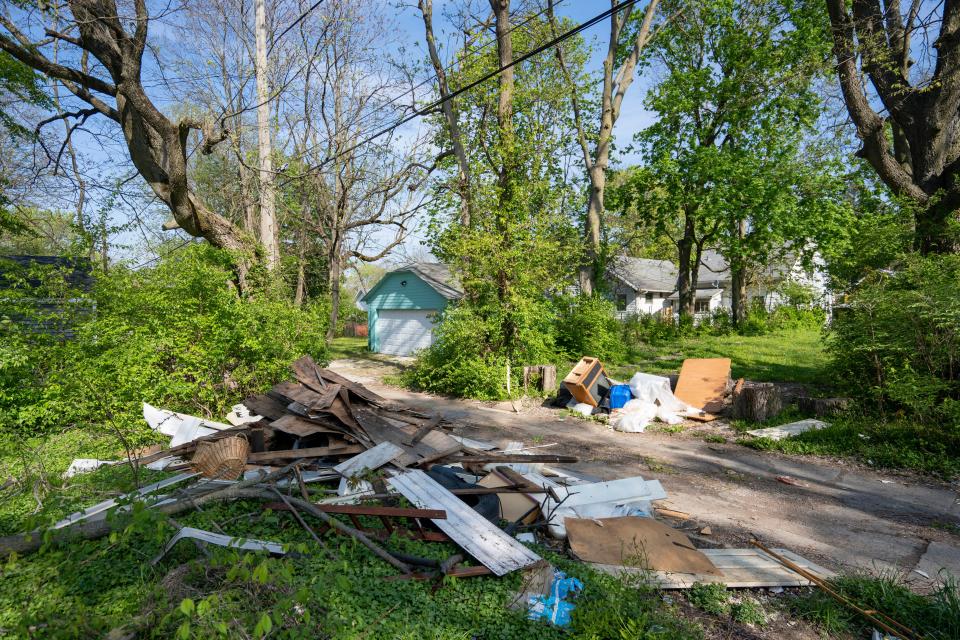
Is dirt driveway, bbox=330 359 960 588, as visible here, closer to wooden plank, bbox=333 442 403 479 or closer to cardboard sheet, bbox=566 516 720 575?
cardboard sheet, bbox=566 516 720 575

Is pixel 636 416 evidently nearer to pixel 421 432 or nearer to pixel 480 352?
pixel 480 352

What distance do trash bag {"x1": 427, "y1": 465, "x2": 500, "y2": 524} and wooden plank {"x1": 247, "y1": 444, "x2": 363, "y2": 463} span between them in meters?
1.08

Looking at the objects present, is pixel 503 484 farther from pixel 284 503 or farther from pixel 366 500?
pixel 284 503

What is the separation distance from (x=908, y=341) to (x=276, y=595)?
861 cm

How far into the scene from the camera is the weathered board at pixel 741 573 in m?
3.65

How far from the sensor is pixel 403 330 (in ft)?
72.7

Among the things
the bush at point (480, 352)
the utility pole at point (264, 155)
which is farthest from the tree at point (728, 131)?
the utility pole at point (264, 155)

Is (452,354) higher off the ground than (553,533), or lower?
higher

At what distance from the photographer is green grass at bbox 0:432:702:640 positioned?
2.57 m

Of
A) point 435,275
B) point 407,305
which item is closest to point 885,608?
point 435,275

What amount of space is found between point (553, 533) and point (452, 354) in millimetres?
8686

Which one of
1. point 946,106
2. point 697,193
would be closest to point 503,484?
point 946,106

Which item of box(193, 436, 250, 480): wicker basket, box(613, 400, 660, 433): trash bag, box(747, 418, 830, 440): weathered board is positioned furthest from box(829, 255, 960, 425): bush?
box(193, 436, 250, 480): wicker basket

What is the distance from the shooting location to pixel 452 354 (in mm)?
13016
